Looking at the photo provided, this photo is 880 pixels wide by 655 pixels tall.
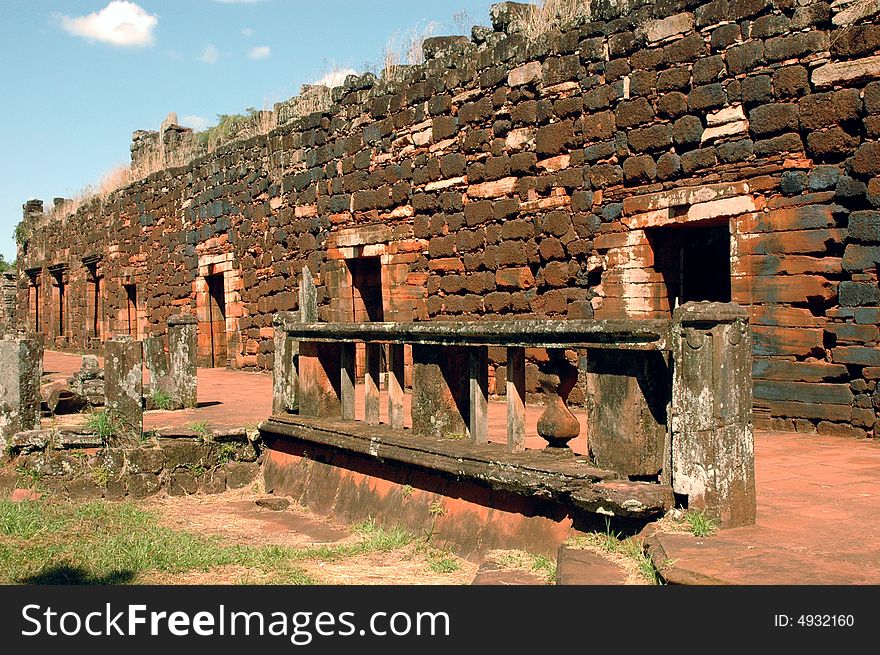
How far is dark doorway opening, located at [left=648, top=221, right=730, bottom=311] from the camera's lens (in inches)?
404

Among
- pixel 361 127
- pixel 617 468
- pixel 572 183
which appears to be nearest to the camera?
pixel 617 468

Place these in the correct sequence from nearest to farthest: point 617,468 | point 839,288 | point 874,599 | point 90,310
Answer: point 874,599 < point 617,468 < point 839,288 < point 90,310

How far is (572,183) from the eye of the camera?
10.8 metres

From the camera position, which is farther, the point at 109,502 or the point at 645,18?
the point at 645,18

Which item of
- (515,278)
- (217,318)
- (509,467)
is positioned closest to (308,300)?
(515,278)

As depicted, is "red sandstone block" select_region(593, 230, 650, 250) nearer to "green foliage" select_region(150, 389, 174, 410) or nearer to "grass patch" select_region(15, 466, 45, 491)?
"green foliage" select_region(150, 389, 174, 410)

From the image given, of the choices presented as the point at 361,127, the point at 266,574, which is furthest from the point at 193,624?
the point at 361,127

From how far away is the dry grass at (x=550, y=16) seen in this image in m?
10.8

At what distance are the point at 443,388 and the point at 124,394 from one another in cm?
328

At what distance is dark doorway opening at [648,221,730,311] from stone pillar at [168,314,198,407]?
16.7 feet

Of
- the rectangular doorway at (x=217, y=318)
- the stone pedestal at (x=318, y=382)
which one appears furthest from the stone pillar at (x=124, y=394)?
the rectangular doorway at (x=217, y=318)

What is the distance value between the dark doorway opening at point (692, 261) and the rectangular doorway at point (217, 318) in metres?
10.2

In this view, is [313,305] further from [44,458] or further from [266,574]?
[266,574]

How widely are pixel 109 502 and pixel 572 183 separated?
586 centimetres
